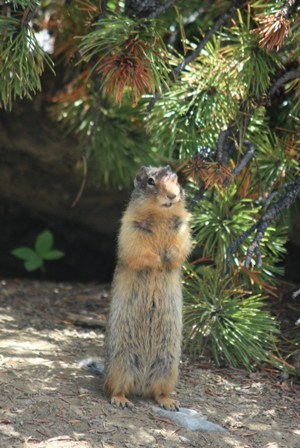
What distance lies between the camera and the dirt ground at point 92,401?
3.87 m

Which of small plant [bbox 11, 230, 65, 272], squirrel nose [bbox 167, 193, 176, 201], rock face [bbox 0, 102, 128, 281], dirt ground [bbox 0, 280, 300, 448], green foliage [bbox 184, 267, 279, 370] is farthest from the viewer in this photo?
small plant [bbox 11, 230, 65, 272]

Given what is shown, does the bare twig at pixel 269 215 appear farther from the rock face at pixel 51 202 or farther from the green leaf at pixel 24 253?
the green leaf at pixel 24 253

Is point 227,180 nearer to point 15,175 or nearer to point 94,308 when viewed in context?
point 94,308

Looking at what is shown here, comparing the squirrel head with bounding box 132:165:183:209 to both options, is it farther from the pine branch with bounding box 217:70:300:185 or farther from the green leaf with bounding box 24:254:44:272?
the green leaf with bounding box 24:254:44:272

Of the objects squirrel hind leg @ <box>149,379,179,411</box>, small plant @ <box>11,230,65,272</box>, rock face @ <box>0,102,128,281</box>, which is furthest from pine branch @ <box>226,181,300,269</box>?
small plant @ <box>11,230,65,272</box>

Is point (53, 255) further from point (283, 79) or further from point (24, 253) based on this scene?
point (283, 79)

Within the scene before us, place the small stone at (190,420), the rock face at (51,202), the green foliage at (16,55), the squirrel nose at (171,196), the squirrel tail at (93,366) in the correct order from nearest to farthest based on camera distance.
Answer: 1. the green foliage at (16,55)
2. the small stone at (190,420)
3. the squirrel nose at (171,196)
4. the squirrel tail at (93,366)
5. the rock face at (51,202)

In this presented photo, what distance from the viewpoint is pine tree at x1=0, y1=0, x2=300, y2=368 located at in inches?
163

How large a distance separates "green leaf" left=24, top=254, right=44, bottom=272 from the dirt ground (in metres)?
0.96

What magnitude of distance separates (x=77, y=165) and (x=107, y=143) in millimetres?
501

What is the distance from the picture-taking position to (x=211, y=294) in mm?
4961

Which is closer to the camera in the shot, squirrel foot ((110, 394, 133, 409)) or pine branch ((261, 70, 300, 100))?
squirrel foot ((110, 394, 133, 409))

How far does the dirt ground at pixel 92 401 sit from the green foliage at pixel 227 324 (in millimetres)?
158

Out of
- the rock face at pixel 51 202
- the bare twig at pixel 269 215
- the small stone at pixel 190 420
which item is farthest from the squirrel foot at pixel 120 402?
the rock face at pixel 51 202
